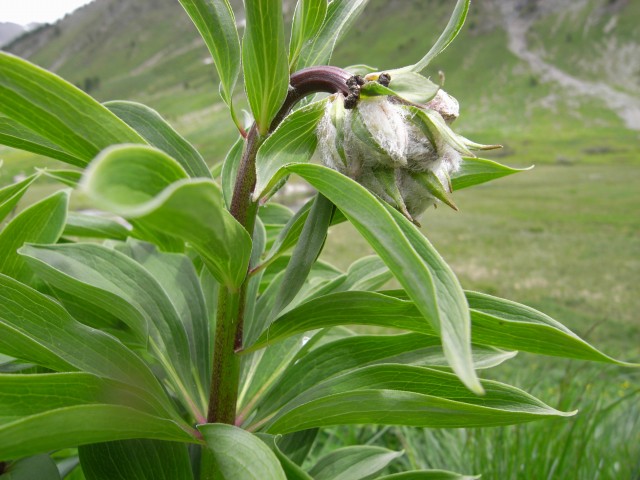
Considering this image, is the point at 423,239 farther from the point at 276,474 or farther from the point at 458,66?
the point at 458,66

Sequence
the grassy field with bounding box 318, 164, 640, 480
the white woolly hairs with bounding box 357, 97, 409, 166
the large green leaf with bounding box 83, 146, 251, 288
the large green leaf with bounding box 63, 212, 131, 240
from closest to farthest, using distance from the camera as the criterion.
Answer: the large green leaf with bounding box 83, 146, 251, 288, the white woolly hairs with bounding box 357, 97, 409, 166, the large green leaf with bounding box 63, 212, 131, 240, the grassy field with bounding box 318, 164, 640, 480

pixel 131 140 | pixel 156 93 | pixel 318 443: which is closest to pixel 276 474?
pixel 131 140

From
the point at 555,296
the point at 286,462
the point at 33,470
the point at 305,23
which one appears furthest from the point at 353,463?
the point at 555,296

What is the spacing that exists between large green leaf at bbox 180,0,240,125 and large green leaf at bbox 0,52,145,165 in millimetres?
213

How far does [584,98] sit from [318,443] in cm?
5656

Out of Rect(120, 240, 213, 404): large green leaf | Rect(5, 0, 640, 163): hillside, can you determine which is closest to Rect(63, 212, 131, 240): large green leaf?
Rect(120, 240, 213, 404): large green leaf

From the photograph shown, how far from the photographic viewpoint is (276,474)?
622mm

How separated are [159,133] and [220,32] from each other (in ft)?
0.68

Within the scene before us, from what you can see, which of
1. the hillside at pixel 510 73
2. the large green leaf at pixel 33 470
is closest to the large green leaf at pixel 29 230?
the large green leaf at pixel 33 470

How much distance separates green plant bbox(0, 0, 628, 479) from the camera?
535 mm

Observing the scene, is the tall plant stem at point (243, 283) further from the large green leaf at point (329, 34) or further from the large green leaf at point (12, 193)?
the large green leaf at point (12, 193)

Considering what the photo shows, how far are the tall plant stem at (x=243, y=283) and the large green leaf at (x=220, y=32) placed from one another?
0.09m

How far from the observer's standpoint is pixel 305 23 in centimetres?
78

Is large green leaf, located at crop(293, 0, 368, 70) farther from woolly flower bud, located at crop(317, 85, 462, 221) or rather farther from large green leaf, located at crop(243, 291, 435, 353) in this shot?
large green leaf, located at crop(243, 291, 435, 353)
